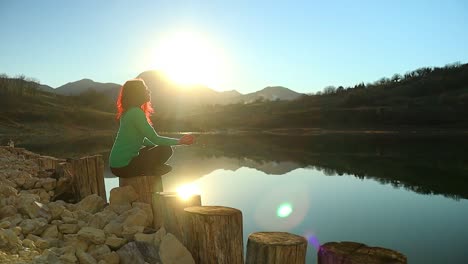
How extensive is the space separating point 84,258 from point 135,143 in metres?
2.06

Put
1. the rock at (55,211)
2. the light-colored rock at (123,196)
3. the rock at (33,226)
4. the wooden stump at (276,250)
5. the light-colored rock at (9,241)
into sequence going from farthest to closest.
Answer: the light-colored rock at (123,196), the rock at (55,211), the rock at (33,226), the light-colored rock at (9,241), the wooden stump at (276,250)

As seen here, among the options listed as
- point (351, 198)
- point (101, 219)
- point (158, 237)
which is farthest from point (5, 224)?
point (351, 198)

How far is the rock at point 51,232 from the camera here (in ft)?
13.3

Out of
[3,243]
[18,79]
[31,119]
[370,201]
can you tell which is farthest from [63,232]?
[18,79]

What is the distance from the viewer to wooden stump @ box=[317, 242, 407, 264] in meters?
2.42

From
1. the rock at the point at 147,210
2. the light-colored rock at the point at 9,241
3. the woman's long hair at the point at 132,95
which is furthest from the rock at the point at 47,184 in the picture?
the light-colored rock at the point at 9,241

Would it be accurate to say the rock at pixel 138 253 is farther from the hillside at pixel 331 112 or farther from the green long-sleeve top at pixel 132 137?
the hillside at pixel 331 112

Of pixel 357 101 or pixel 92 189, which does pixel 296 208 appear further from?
pixel 357 101

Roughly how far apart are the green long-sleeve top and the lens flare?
5.95 metres

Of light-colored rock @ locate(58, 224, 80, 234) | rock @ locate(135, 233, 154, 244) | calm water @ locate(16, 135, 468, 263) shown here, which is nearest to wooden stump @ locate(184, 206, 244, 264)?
rock @ locate(135, 233, 154, 244)

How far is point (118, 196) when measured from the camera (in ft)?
16.8

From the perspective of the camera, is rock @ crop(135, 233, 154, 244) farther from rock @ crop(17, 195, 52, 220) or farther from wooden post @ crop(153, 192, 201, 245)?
rock @ crop(17, 195, 52, 220)

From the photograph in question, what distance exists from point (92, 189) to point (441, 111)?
77036 mm

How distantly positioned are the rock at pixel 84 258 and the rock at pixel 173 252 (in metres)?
0.66
